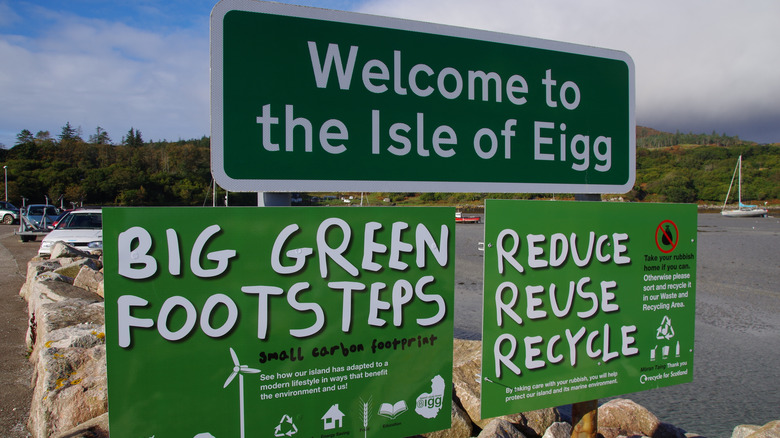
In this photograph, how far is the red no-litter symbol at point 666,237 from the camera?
2314mm

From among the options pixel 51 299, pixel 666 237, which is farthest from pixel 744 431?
pixel 51 299

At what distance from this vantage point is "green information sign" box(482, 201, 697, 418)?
2039mm

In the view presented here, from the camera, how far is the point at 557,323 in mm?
2139

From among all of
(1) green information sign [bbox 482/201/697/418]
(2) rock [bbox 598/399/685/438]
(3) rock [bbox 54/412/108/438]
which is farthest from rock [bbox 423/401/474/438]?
(3) rock [bbox 54/412/108/438]

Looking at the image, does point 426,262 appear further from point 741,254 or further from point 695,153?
point 695,153

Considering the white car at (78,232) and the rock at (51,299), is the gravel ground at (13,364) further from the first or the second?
the white car at (78,232)

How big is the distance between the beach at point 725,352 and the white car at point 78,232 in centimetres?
1046

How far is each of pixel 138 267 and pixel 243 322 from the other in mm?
385

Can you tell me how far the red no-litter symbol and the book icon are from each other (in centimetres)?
145

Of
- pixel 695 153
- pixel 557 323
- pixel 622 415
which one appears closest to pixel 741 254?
pixel 622 415

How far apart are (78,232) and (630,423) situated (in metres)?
14.8

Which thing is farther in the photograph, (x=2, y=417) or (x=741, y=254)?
(x=741, y=254)

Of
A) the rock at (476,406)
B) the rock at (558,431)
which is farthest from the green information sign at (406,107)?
the rock at (476,406)

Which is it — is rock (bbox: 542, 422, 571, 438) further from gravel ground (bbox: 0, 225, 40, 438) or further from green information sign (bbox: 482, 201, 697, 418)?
gravel ground (bbox: 0, 225, 40, 438)
